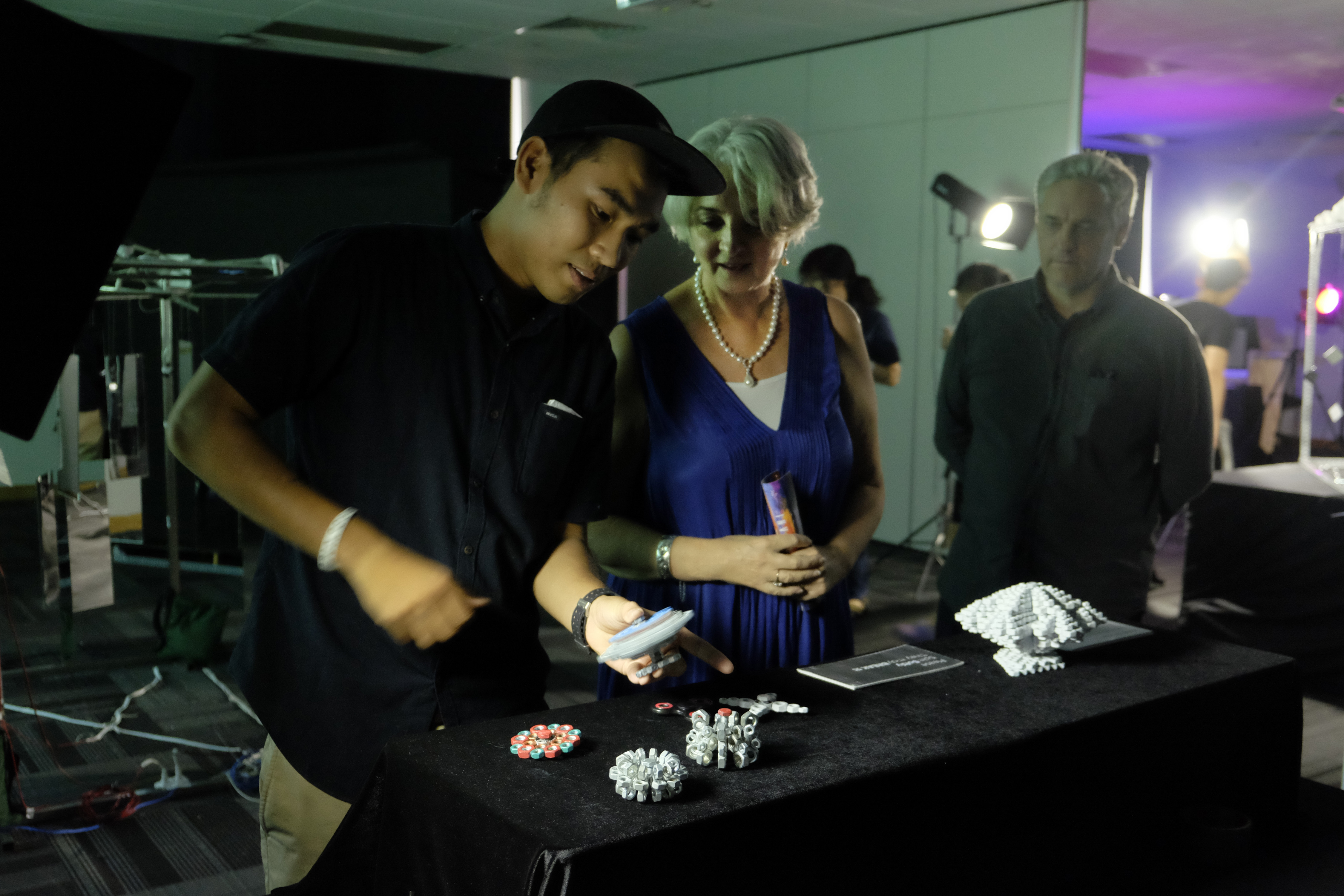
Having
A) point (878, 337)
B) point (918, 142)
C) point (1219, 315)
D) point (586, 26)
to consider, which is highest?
point (586, 26)

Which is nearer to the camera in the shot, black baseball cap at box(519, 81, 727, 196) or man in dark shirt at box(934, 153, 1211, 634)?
black baseball cap at box(519, 81, 727, 196)

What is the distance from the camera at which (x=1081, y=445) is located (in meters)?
2.39

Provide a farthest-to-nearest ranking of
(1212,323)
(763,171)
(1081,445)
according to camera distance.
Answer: (1212,323), (1081,445), (763,171)

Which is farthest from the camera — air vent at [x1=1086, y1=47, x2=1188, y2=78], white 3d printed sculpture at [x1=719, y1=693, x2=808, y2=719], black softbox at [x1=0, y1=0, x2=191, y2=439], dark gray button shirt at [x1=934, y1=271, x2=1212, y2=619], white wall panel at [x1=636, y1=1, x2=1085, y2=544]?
air vent at [x1=1086, y1=47, x2=1188, y2=78]

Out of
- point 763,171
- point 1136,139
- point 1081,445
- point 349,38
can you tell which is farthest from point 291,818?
point 1136,139

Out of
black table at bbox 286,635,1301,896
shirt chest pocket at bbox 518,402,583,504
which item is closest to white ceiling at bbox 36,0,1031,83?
shirt chest pocket at bbox 518,402,583,504

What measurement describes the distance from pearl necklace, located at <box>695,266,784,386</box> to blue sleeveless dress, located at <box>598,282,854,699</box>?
4 centimetres

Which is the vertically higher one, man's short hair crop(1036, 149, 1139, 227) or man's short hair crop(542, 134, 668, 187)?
man's short hair crop(1036, 149, 1139, 227)

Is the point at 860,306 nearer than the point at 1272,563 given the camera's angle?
No

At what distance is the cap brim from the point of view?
1.23 m

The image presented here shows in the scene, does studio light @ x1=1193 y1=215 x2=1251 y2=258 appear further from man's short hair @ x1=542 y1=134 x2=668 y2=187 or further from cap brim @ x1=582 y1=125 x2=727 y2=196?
man's short hair @ x1=542 y1=134 x2=668 y2=187

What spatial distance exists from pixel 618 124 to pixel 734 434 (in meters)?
0.58

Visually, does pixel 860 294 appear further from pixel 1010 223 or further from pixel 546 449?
pixel 546 449

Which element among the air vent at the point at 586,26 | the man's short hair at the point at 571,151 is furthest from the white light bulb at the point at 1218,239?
the man's short hair at the point at 571,151
